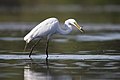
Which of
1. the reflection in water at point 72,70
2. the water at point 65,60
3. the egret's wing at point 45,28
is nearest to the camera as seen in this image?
the reflection in water at point 72,70

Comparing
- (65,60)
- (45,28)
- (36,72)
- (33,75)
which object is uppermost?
(45,28)

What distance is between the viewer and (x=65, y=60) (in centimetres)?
1714

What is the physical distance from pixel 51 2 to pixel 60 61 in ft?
166

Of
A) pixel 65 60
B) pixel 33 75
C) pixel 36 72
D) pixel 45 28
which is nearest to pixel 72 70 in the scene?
pixel 36 72

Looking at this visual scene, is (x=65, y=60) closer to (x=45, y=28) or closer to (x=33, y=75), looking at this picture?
(x=45, y=28)

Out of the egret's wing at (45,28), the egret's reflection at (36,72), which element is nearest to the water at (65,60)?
the egret's reflection at (36,72)

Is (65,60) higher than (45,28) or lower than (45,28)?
lower

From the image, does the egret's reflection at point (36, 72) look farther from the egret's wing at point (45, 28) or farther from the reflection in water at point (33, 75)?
the egret's wing at point (45, 28)

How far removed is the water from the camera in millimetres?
14023

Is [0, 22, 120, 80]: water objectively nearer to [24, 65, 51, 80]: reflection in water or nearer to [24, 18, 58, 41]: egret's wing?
[24, 65, 51, 80]: reflection in water

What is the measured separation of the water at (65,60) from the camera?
552 inches

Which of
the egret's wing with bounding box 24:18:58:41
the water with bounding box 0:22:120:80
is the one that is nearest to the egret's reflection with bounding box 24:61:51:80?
the water with bounding box 0:22:120:80

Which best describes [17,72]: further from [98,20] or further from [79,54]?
[98,20]

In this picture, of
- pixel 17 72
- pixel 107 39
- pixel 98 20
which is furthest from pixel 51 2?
pixel 17 72
